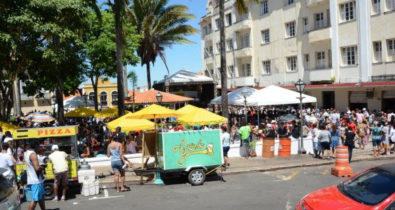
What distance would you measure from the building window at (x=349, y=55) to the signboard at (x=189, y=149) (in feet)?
65.4

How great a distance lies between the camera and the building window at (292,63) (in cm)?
3477

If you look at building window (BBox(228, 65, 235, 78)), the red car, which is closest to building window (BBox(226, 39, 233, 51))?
building window (BBox(228, 65, 235, 78))

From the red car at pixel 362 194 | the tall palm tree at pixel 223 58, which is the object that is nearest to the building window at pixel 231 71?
the tall palm tree at pixel 223 58

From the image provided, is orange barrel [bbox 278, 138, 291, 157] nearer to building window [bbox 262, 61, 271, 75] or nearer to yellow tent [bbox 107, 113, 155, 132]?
yellow tent [bbox 107, 113, 155, 132]

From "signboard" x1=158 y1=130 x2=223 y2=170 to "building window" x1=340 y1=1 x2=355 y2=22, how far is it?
2059 centimetres

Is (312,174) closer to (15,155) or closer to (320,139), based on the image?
(320,139)

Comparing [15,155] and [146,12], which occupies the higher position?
[146,12]

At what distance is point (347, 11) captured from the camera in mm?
28797

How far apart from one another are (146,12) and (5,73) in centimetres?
1582

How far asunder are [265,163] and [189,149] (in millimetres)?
4336

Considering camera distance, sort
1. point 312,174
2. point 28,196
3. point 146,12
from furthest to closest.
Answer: point 146,12
point 312,174
point 28,196

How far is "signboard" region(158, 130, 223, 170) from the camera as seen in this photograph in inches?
465

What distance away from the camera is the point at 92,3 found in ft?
60.1

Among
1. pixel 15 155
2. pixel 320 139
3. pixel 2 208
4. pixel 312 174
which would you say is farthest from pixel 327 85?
pixel 2 208
